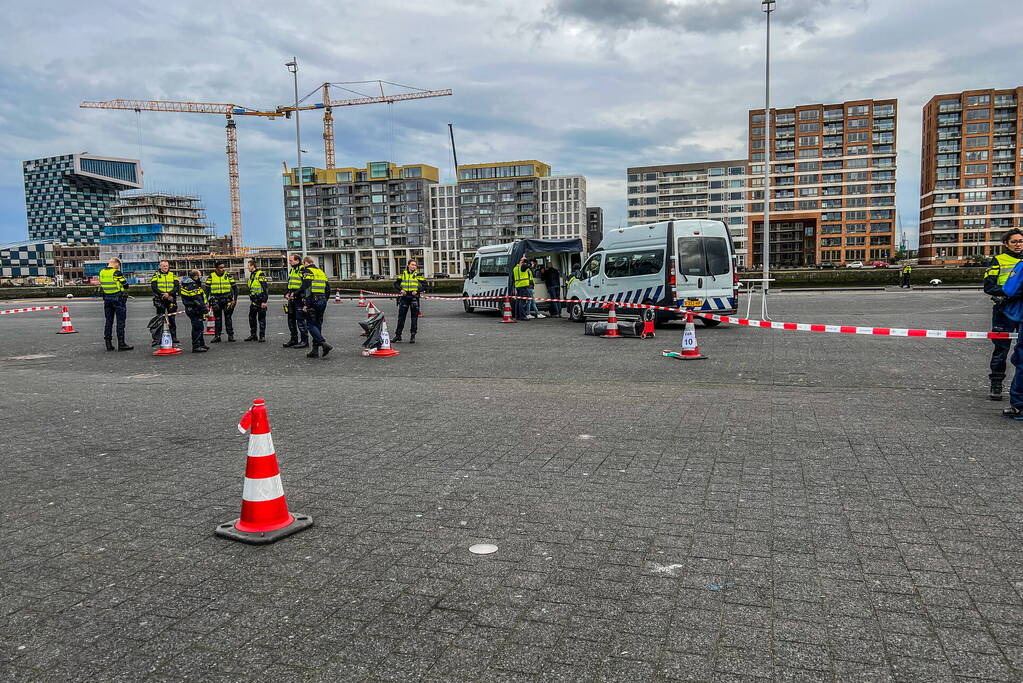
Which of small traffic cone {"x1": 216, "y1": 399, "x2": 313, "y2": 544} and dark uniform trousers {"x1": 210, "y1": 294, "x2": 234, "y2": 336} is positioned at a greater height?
dark uniform trousers {"x1": 210, "y1": 294, "x2": 234, "y2": 336}

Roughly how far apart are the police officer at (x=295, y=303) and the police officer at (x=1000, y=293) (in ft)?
34.9

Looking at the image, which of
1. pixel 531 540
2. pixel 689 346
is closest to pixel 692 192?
pixel 689 346

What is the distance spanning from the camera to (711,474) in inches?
203

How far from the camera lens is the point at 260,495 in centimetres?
410

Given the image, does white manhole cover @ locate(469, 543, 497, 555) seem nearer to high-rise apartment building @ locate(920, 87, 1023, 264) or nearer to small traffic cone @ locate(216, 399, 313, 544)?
small traffic cone @ locate(216, 399, 313, 544)

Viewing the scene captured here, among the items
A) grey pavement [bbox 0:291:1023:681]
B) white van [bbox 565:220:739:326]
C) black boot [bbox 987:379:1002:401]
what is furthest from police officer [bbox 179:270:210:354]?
black boot [bbox 987:379:1002:401]

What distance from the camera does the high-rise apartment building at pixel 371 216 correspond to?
484 feet

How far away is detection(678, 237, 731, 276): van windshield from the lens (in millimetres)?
17141

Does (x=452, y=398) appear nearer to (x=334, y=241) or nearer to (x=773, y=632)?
(x=773, y=632)

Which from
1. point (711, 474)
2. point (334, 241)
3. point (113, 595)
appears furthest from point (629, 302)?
point (334, 241)

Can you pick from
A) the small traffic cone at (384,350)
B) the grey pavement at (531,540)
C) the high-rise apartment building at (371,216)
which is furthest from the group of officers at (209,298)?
the high-rise apartment building at (371,216)

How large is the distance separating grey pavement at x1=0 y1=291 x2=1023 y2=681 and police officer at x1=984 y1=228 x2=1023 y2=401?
15.3 inches

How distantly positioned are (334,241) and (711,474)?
501ft

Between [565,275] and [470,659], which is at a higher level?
[565,275]
